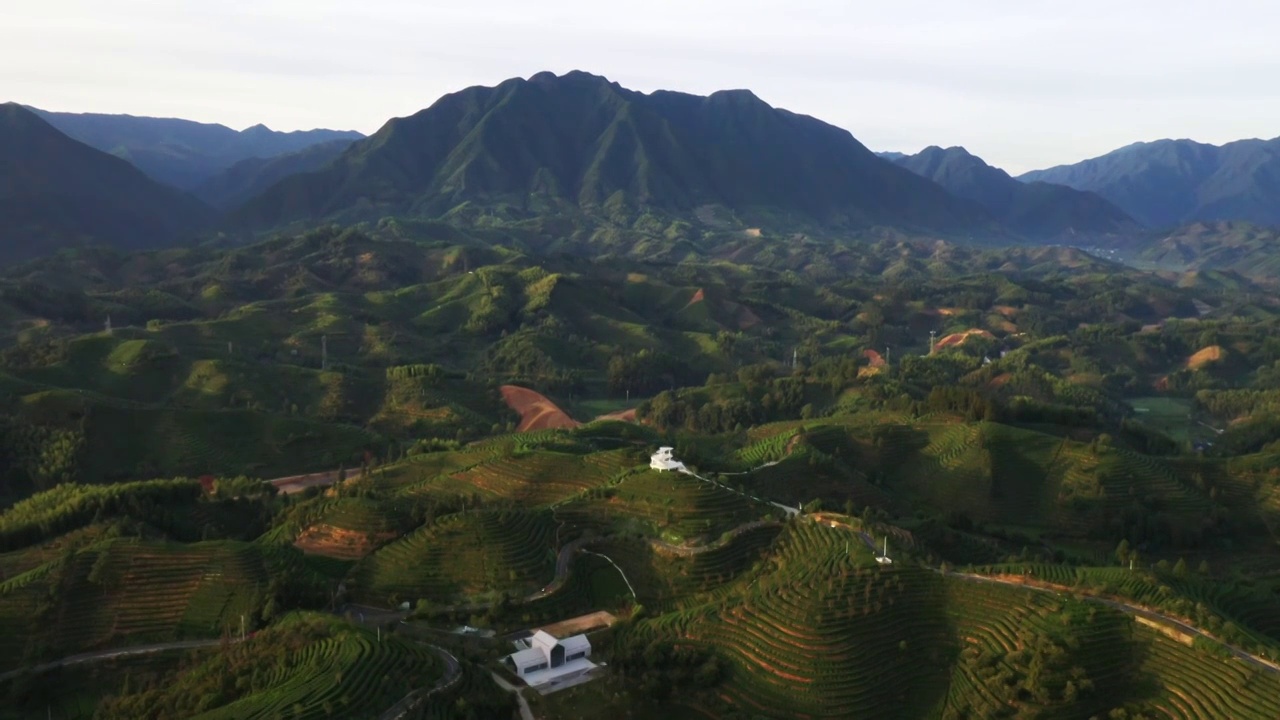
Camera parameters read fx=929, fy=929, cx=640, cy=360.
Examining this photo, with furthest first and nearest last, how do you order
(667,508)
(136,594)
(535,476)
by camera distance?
(535,476) → (667,508) → (136,594)

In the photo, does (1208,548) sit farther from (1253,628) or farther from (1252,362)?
(1252,362)

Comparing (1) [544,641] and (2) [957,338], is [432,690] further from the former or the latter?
(2) [957,338]

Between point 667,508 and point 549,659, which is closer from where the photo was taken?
point 549,659

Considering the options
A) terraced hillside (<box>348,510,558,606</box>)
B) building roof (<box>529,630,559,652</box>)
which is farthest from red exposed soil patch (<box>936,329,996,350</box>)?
building roof (<box>529,630,559,652</box>)

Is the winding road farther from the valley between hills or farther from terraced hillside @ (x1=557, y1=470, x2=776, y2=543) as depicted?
terraced hillside @ (x1=557, y1=470, x2=776, y2=543)

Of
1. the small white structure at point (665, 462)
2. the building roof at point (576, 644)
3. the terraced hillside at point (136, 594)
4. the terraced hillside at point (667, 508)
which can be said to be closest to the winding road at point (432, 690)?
the building roof at point (576, 644)

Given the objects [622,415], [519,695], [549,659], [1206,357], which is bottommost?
[622,415]

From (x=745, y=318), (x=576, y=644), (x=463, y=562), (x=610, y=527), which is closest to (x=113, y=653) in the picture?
(x=463, y=562)

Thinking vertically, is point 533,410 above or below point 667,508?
below
